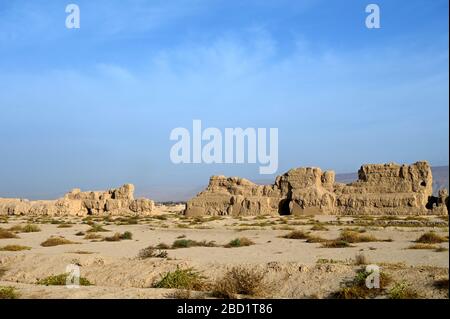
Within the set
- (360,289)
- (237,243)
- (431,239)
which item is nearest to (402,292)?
(360,289)

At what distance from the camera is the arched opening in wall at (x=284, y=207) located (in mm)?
48372

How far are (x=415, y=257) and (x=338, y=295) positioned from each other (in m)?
5.21

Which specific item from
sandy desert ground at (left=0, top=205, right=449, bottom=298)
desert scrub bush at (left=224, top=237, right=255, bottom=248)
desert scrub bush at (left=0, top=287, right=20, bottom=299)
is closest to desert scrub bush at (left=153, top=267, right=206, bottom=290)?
sandy desert ground at (left=0, top=205, right=449, bottom=298)

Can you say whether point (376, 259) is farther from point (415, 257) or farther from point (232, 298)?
point (232, 298)

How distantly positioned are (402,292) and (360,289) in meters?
0.75

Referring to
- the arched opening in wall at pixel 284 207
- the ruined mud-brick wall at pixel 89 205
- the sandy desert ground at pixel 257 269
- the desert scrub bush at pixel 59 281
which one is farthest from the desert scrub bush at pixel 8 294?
the ruined mud-brick wall at pixel 89 205

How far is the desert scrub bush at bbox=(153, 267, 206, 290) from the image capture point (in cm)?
949

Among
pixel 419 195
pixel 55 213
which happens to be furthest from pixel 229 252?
pixel 55 213

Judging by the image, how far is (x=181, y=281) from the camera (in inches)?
376

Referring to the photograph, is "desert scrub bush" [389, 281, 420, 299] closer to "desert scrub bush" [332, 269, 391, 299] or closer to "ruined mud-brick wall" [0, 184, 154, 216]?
"desert scrub bush" [332, 269, 391, 299]

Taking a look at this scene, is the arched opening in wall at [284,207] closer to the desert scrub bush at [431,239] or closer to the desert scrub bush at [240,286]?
the desert scrub bush at [431,239]

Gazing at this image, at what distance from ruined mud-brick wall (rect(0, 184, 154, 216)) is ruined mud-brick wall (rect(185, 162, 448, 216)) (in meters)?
11.8

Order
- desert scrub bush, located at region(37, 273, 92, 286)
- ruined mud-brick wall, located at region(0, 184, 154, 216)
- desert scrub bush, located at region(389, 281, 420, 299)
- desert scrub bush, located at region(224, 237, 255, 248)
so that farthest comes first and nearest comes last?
ruined mud-brick wall, located at region(0, 184, 154, 216) < desert scrub bush, located at region(224, 237, 255, 248) < desert scrub bush, located at region(37, 273, 92, 286) < desert scrub bush, located at region(389, 281, 420, 299)

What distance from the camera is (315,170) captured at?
48406 millimetres
